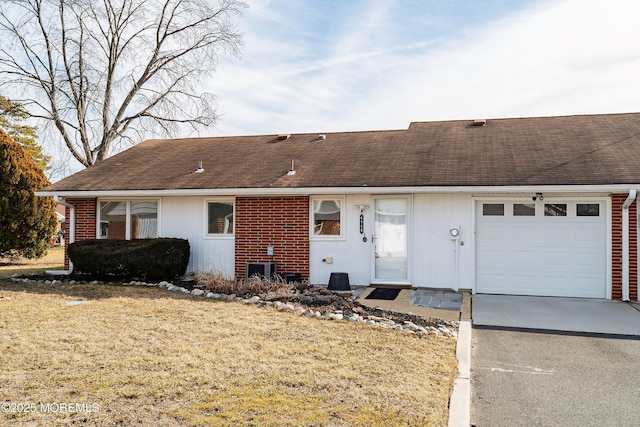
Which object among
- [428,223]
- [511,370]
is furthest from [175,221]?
[511,370]

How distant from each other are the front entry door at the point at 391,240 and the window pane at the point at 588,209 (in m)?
3.61

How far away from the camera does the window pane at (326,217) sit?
11398mm

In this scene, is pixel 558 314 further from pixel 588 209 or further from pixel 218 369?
pixel 218 369

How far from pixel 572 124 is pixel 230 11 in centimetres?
1769

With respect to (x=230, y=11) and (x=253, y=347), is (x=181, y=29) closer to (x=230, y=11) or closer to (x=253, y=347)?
(x=230, y=11)

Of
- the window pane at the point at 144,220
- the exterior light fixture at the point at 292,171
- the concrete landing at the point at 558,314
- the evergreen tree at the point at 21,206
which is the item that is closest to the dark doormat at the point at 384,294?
the concrete landing at the point at 558,314

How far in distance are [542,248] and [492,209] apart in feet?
4.30

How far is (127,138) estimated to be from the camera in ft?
82.8

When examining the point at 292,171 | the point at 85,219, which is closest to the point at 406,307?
the point at 292,171

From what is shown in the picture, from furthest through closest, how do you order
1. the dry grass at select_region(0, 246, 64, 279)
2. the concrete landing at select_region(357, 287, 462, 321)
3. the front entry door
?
1. the dry grass at select_region(0, 246, 64, 279)
2. the front entry door
3. the concrete landing at select_region(357, 287, 462, 321)

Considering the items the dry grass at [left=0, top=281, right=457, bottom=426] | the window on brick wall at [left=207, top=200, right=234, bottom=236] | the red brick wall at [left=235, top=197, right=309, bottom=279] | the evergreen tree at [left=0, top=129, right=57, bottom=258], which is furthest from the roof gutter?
the dry grass at [left=0, top=281, right=457, bottom=426]

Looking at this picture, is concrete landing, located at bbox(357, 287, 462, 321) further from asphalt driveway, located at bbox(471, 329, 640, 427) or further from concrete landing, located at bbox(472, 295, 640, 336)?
asphalt driveway, located at bbox(471, 329, 640, 427)

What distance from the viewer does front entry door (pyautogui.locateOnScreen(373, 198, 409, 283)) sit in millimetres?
11000

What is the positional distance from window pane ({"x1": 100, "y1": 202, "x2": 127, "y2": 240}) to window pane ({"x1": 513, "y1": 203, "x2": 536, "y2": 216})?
9.78 meters
